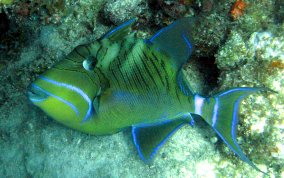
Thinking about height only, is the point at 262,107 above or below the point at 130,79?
below

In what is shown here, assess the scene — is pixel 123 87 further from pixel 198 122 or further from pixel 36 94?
pixel 198 122

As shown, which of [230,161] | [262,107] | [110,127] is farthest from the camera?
[230,161]

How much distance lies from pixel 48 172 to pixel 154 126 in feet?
4.90

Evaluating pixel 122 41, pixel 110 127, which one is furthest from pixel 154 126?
pixel 122 41

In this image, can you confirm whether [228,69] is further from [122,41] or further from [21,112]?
[21,112]

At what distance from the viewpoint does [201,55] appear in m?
3.41

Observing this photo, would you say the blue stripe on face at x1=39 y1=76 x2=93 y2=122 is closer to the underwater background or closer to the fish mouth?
the fish mouth

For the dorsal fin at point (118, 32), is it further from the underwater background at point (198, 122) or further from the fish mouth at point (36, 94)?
the underwater background at point (198, 122)

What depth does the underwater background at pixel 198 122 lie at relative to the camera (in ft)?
9.27

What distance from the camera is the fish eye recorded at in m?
2.03

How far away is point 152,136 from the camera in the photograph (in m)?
2.36

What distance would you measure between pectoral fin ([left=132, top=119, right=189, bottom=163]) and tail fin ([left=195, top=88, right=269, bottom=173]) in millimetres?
208

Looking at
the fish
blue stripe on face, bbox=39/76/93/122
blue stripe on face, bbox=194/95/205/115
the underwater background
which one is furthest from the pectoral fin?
the underwater background

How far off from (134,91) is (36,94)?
74cm
